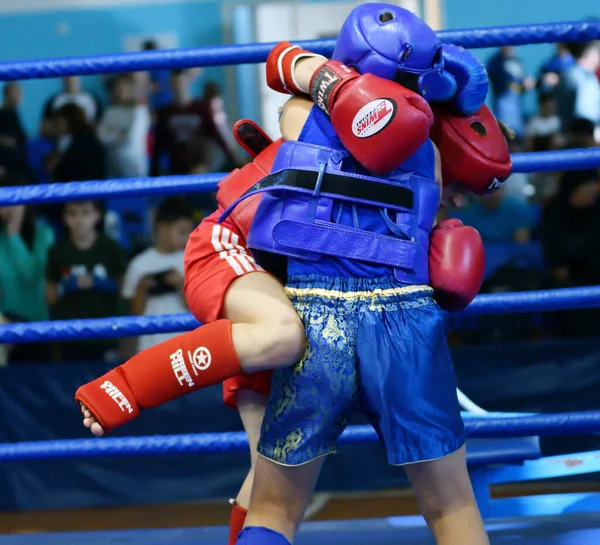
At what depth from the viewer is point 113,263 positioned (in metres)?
3.52

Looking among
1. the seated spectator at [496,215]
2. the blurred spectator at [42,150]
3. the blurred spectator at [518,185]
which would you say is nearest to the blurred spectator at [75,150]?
the blurred spectator at [42,150]

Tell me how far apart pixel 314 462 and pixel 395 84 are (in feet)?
1.96

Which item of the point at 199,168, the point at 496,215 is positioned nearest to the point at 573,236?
the point at 496,215

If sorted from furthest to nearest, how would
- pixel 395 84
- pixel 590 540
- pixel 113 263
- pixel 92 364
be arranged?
pixel 113 263 < pixel 92 364 < pixel 590 540 < pixel 395 84

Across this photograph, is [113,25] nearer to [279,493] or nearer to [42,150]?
[42,150]

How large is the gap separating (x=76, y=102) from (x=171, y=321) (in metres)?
3.06

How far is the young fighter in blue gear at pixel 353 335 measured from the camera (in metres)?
1.39

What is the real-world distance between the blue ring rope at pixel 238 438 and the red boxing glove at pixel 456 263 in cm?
55

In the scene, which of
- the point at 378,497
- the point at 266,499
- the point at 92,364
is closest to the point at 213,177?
the point at 266,499

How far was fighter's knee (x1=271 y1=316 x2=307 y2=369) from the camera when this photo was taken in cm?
135

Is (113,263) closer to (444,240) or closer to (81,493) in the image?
(81,493)

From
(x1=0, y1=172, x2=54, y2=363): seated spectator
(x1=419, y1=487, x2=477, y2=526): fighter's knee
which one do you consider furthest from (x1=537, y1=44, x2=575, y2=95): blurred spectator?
(x1=419, y1=487, x2=477, y2=526): fighter's knee

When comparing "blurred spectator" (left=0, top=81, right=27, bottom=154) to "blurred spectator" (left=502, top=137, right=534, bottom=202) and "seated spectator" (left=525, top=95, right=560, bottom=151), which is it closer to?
"blurred spectator" (left=502, top=137, right=534, bottom=202)

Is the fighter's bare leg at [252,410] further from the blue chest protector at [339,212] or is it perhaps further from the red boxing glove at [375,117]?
the red boxing glove at [375,117]
